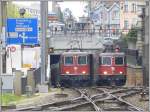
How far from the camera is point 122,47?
5591 cm

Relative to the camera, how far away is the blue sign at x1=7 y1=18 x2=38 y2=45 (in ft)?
91.6

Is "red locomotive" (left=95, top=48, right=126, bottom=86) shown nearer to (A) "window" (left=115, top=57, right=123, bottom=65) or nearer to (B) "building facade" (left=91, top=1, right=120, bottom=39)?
(A) "window" (left=115, top=57, right=123, bottom=65)

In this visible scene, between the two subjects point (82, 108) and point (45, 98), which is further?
point (45, 98)

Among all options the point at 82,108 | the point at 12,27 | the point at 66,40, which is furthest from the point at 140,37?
the point at 82,108

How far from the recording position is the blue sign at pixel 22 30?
27922 millimetres

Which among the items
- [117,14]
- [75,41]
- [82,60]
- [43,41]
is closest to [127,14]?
[117,14]

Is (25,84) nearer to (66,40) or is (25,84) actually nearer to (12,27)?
(12,27)

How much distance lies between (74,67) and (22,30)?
6.92m

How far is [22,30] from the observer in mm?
29422

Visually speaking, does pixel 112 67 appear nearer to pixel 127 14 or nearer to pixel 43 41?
pixel 43 41

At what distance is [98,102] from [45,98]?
2.94m

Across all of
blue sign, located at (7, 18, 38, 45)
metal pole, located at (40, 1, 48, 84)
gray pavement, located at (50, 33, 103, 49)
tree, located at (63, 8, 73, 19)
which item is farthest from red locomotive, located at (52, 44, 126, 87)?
tree, located at (63, 8, 73, 19)

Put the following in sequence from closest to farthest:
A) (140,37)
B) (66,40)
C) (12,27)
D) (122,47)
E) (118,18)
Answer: (12,27) → (140,37) → (66,40) → (122,47) → (118,18)

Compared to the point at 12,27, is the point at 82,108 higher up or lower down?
lower down
